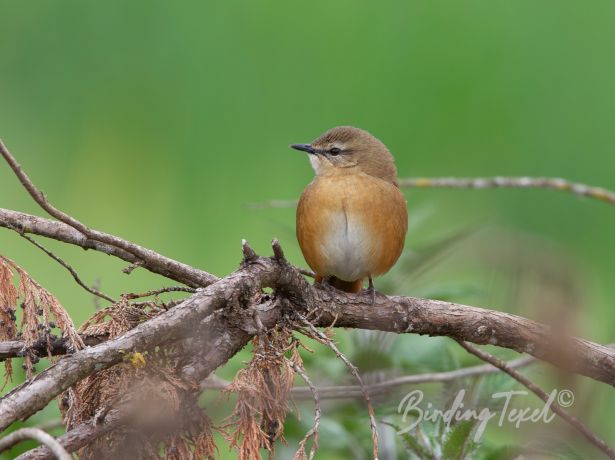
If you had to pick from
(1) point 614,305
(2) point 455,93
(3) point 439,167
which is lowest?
(1) point 614,305

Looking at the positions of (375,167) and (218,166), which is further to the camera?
(218,166)

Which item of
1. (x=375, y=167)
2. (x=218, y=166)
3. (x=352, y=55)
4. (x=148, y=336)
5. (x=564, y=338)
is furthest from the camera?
(x=352, y=55)

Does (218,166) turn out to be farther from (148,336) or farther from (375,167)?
(148,336)

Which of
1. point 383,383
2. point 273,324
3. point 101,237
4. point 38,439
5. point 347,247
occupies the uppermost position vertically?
point 101,237

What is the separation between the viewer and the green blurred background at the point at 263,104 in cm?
609

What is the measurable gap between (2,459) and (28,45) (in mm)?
3905

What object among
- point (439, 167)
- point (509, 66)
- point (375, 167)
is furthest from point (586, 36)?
point (375, 167)

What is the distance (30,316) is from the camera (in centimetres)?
230

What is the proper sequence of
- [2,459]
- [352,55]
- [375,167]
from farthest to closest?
1. [352,55]
2. [375,167]
3. [2,459]

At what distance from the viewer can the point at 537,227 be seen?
15.7ft

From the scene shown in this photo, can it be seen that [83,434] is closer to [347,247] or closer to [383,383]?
[383,383]

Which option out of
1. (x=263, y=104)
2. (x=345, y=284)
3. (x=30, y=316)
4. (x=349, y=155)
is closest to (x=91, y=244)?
(x=30, y=316)

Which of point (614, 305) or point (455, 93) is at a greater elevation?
point (455, 93)

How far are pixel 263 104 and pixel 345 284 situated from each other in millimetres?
2694
